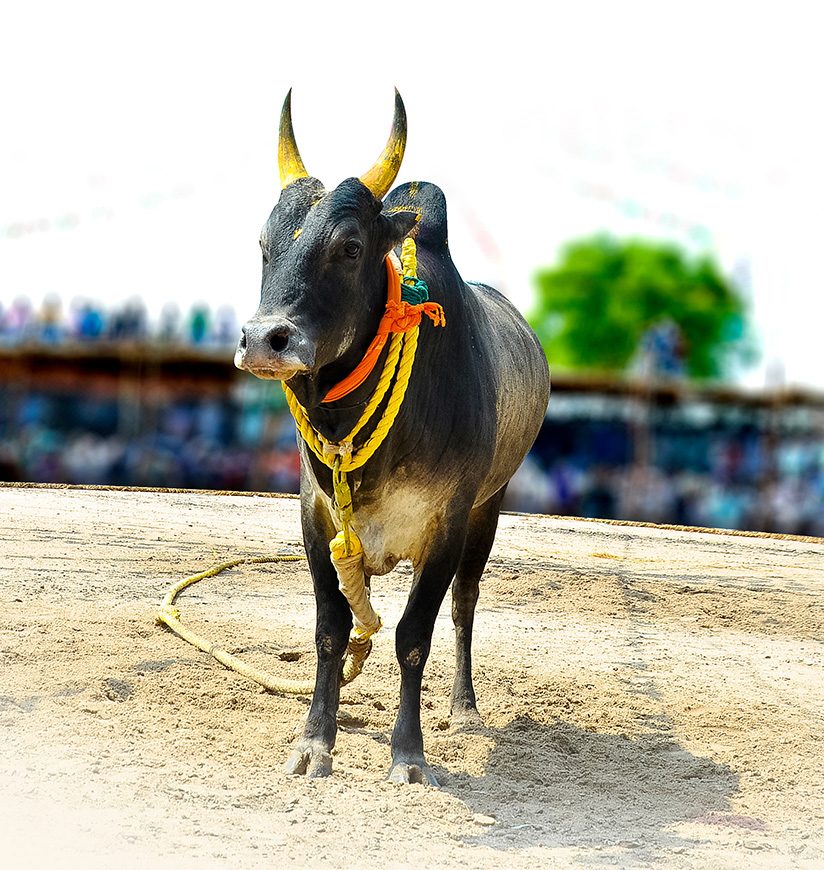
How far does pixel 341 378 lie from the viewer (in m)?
4.32

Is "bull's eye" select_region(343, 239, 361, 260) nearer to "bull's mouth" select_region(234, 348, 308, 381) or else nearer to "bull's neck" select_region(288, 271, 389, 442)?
"bull's neck" select_region(288, 271, 389, 442)

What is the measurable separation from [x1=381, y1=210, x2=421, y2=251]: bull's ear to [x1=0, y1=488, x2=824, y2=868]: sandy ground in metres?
1.86

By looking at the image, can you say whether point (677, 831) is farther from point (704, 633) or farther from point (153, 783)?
point (704, 633)

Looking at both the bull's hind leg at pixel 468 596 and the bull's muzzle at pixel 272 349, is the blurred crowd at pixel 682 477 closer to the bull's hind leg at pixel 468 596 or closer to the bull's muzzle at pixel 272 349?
the bull's hind leg at pixel 468 596

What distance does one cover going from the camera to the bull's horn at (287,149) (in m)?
4.44

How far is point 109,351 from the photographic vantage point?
15.8 metres

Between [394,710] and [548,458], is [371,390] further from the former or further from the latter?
[548,458]

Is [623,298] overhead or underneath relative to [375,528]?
overhead

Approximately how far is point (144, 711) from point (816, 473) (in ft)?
49.3

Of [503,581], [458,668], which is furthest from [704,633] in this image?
[458,668]

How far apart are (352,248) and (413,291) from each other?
44 cm

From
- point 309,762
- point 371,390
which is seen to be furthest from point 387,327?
point 309,762

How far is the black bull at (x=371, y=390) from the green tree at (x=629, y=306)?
29.0m

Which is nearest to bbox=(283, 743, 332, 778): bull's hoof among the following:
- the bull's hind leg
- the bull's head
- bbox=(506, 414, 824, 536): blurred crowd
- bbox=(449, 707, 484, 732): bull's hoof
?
bbox=(449, 707, 484, 732): bull's hoof
